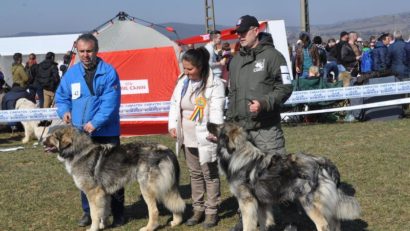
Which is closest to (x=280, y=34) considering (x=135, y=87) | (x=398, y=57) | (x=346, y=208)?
(x=398, y=57)

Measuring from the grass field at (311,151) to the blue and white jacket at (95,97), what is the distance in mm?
1252

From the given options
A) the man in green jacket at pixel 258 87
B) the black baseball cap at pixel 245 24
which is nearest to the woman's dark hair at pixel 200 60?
the man in green jacket at pixel 258 87

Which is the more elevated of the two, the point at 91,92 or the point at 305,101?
the point at 91,92

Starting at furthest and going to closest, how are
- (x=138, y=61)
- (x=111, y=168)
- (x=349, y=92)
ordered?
(x=138, y=61)
(x=349, y=92)
(x=111, y=168)

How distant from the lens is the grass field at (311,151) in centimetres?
585

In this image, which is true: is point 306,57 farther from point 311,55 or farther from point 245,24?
point 245,24

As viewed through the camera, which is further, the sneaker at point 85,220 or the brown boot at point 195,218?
the sneaker at point 85,220

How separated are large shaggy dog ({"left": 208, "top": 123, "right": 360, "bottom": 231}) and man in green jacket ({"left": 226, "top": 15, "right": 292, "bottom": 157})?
0.22m

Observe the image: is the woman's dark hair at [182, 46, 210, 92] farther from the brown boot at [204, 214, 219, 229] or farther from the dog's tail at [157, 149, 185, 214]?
the brown boot at [204, 214, 219, 229]

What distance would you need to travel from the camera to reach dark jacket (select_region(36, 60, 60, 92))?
45.9 feet

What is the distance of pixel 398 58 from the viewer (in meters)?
13.5

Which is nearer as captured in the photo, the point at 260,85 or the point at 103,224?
the point at 260,85

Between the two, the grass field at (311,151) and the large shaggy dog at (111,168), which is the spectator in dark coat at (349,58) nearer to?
the grass field at (311,151)

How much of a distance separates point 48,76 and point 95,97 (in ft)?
29.8
